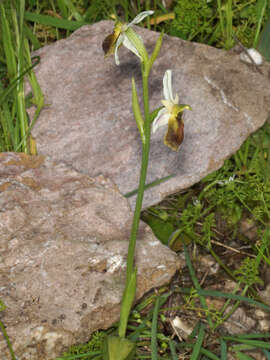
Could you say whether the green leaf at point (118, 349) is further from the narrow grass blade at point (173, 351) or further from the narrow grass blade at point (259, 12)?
the narrow grass blade at point (259, 12)

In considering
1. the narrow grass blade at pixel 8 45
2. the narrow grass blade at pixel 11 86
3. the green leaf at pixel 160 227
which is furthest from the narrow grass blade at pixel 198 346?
the narrow grass blade at pixel 8 45

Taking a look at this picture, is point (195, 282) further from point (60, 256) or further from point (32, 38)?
point (32, 38)

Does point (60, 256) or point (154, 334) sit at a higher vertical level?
point (60, 256)

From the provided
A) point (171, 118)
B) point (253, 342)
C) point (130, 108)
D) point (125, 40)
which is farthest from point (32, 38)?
point (253, 342)

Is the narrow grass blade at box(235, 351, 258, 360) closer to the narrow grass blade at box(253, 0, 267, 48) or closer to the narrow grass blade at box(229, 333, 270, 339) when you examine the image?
the narrow grass blade at box(229, 333, 270, 339)

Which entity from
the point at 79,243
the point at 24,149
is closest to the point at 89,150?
the point at 24,149

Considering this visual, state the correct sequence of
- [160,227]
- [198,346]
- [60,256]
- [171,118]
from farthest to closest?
[160,227] → [60,256] → [198,346] → [171,118]
